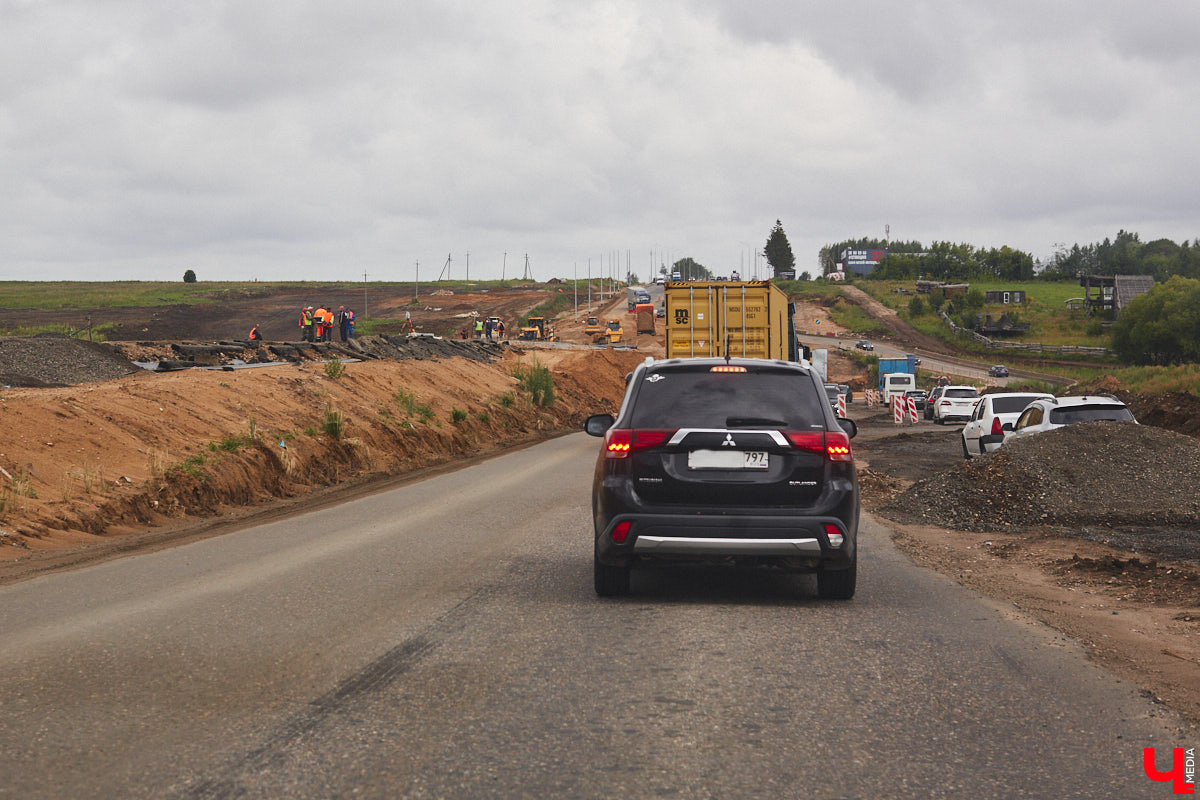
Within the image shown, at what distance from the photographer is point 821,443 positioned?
798 centimetres

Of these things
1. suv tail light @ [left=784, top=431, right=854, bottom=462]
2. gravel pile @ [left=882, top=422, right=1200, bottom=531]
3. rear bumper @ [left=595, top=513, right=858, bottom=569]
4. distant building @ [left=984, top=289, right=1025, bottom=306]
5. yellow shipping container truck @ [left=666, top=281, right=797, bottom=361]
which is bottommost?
gravel pile @ [left=882, top=422, right=1200, bottom=531]

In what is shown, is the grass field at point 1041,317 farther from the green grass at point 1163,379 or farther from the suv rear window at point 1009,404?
the suv rear window at point 1009,404

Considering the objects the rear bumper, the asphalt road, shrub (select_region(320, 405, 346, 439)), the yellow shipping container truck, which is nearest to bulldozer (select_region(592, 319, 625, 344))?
the yellow shipping container truck

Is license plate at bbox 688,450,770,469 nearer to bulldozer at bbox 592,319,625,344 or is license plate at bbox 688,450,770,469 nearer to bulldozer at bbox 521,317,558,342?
bulldozer at bbox 521,317,558,342

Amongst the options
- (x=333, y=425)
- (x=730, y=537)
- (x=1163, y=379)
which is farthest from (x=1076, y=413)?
(x=1163, y=379)

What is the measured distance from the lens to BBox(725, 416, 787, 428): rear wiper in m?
8.05

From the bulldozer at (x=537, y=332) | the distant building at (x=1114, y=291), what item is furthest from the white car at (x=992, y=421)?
the distant building at (x=1114, y=291)

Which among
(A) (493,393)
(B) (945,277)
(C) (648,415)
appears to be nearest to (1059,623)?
(C) (648,415)

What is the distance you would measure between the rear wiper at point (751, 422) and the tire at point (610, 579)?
1.33 meters

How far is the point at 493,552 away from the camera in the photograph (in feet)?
36.3

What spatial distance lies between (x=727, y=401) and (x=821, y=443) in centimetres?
72

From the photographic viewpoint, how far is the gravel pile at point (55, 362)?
77.5 feet

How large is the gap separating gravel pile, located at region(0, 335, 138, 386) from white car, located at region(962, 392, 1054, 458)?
62.1ft

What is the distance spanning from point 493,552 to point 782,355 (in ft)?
52.9
